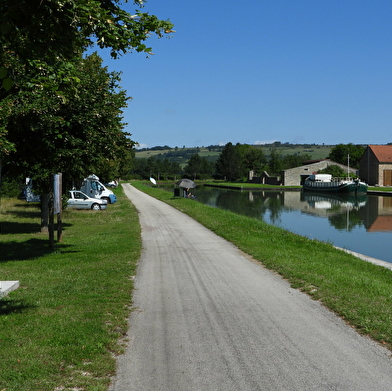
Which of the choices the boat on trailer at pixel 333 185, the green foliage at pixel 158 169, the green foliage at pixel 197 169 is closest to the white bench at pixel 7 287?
the boat on trailer at pixel 333 185

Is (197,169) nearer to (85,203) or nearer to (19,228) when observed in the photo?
(85,203)

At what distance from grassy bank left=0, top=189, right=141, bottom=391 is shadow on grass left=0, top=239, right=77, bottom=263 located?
3cm

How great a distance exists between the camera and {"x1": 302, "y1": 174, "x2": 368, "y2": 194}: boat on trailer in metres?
71.8

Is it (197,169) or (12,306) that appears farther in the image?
(197,169)

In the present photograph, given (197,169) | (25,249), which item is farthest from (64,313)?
(197,169)

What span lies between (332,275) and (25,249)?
394 inches

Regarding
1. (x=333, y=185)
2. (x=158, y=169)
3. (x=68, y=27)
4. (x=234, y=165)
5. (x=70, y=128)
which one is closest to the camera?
(x=68, y=27)

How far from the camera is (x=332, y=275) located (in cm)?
1012

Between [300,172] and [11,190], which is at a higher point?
[300,172]

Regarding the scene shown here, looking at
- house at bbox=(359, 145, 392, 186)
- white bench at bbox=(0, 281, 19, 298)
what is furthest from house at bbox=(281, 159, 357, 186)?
white bench at bbox=(0, 281, 19, 298)

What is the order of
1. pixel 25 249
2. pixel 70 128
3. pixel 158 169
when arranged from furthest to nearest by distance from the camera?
pixel 158 169 < pixel 25 249 < pixel 70 128

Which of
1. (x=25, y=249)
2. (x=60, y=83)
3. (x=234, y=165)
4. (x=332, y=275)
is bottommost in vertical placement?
(x=25, y=249)

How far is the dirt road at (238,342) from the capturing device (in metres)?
4.80

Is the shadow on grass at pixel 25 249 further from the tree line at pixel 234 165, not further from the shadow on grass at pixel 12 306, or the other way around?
the tree line at pixel 234 165
